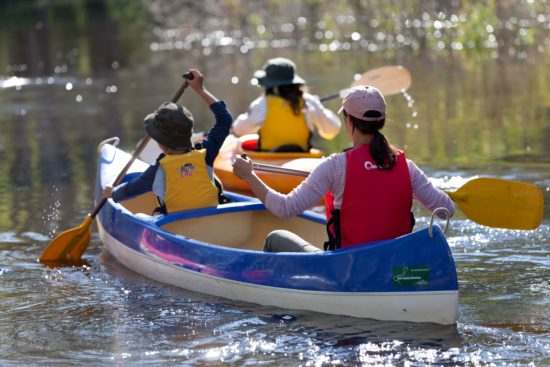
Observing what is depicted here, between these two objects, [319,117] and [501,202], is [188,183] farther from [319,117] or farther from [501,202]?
[319,117]

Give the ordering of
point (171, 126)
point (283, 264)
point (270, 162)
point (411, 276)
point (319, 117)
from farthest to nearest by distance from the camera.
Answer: point (319, 117)
point (270, 162)
point (171, 126)
point (283, 264)
point (411, 276)

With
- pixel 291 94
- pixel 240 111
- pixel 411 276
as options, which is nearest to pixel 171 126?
pixel 411 276

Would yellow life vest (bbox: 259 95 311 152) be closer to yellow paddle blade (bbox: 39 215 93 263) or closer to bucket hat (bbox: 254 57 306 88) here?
bucket hat (bbox: 254 57 306 88)

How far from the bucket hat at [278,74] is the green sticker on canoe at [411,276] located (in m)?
3.65

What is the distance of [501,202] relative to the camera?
18.6ft

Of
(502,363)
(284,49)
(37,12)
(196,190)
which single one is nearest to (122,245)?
(196,190)

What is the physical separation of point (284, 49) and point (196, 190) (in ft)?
48.4

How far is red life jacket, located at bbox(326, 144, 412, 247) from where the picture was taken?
5242mm

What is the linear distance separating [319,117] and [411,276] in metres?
3.83

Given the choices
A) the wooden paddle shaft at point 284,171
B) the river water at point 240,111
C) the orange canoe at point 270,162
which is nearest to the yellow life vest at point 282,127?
the orange canoe at point 270,162

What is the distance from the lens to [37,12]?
3528cm

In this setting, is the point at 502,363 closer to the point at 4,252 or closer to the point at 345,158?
the point at 345,158

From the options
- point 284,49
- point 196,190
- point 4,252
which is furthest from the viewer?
point 284,49

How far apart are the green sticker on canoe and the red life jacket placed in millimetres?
227
